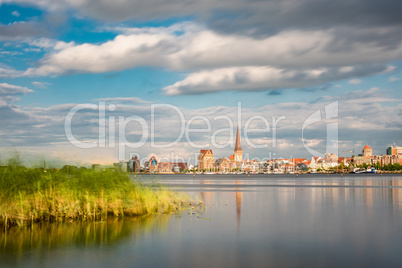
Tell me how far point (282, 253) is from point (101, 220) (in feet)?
41.9

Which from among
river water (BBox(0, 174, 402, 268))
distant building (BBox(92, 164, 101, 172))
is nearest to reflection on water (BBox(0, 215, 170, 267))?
river water (BBox(0, 174, 402, 268))

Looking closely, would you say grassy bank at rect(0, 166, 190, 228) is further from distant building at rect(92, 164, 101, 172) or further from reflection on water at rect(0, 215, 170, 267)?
distant building at rect(92, 164, 101, 172)

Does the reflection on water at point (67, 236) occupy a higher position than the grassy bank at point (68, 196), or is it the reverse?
the grassy bank at point (68, 196)

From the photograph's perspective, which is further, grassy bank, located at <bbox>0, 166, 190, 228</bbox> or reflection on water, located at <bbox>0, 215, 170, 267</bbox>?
grassy bank, located at <bbox>0, 166, 190, 228</bbox>

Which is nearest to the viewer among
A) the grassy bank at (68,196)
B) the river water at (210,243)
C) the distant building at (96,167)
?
the river water at (210,243)

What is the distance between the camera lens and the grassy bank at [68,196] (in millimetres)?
22188

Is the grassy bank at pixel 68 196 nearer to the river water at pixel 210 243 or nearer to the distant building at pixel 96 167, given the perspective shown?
the distant building at pixel 96 167

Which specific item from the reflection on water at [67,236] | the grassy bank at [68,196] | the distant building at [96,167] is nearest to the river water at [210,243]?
the reflection on water at [67,236]

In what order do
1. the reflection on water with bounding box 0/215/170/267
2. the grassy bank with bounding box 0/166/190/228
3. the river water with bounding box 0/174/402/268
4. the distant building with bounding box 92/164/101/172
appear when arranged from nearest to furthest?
1. the river water with bounding box 0/174/402/268
2. the reflection on water with bounding box 0/215/170/267
3. the grassy bank with bounding box 0/166/190/228
4. the distant building with bounding box 92/164/101/172

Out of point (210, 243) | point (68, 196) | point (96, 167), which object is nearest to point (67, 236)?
point (68, 196)

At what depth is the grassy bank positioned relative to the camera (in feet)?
72.8

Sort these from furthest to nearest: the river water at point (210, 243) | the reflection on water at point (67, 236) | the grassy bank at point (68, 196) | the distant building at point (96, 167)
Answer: the distant building at point (96, 167) → the grassy bank at point (68, 196) → the reflection on water at point (67, 236) → the river water at point (210, 243)

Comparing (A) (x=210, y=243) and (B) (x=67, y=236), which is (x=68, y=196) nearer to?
(B) (x=67, y=236)

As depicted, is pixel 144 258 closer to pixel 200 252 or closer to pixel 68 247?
pixel 200 252
